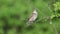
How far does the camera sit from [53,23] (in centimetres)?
419

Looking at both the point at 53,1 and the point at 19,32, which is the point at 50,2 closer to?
the point at 53,1

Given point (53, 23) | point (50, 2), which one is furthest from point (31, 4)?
point (53, 23)

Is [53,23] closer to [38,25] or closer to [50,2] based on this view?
[38,25]

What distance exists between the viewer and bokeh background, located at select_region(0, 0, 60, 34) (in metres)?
4.26

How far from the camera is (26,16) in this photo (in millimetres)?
4602

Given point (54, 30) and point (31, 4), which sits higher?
point (31, 4)

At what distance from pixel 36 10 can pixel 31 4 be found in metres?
0.38

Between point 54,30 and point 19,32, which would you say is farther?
point 19,32

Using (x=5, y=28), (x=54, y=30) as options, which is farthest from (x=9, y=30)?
(x=54, y=30)

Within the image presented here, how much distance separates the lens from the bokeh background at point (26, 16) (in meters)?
4.26

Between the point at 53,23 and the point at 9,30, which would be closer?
the point at 53,23

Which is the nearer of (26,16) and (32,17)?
(32,17)

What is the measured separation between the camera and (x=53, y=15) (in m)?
4.10

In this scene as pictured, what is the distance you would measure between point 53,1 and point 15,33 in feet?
2.82
